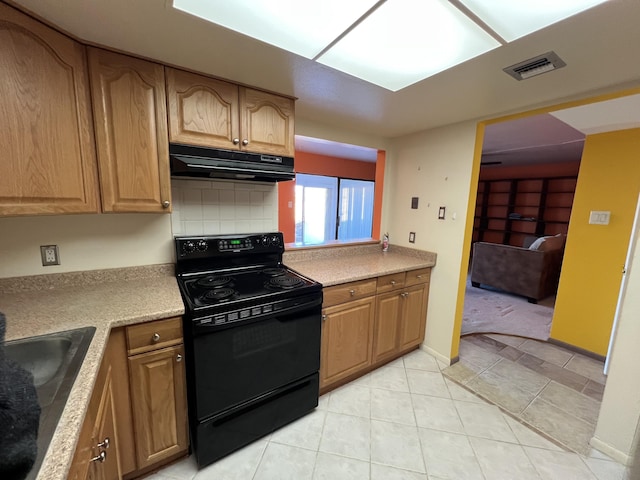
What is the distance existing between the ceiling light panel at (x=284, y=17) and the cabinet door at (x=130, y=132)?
1.78 ft

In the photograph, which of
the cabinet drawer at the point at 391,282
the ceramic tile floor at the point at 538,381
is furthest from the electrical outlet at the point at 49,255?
the ceramic tile floor at the point at 538,381

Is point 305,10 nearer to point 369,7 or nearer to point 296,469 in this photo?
point 369,7

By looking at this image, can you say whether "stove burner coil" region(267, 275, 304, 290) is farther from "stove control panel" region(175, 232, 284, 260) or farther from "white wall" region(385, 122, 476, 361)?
"white wall" region(385, 122, 476, 361)

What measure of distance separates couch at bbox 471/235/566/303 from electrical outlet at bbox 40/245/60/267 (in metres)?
4.95

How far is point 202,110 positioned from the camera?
1518 millimetres

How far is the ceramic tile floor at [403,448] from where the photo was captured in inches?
56.8

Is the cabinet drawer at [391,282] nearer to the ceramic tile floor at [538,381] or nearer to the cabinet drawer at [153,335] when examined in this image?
the ceramic tile floor at [538,381]

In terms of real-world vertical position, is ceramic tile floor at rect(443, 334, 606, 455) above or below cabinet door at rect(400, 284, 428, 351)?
below

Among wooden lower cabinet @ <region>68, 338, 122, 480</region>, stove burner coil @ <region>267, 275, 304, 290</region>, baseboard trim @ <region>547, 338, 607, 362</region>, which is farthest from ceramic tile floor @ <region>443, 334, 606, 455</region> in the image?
wooden lower cabinet @ <region>68, 338, 122, 480</region>

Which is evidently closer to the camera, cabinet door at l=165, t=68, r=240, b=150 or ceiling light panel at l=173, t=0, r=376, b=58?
ceiling light panel at l=173, t=0, r=376, b=58

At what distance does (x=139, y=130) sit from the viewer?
1.38m

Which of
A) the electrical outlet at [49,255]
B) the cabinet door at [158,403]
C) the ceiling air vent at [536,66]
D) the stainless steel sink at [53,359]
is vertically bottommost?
the cabinet door at [158,403]

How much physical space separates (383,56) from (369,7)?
34 cm

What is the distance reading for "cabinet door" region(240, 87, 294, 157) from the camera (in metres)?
1.65
